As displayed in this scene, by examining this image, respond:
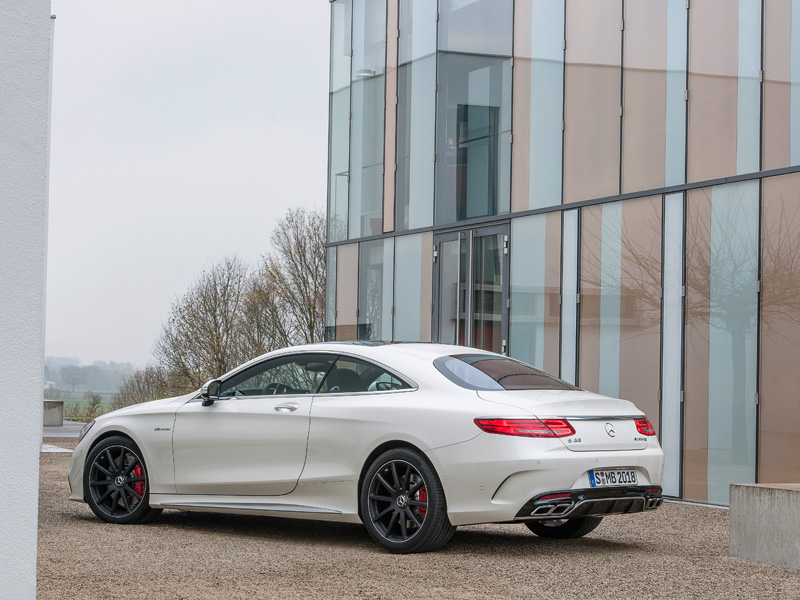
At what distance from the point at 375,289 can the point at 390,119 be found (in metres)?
2.99

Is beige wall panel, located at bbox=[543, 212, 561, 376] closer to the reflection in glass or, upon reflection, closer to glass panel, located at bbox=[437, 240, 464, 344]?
glass panel, located at bbox=[437, 240, 464, 344]

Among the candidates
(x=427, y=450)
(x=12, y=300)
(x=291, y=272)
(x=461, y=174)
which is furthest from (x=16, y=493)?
(x=291, y=272)

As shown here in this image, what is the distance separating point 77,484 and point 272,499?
80.4 inches

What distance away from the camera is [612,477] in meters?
7.06

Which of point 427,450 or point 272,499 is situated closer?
point 427,450

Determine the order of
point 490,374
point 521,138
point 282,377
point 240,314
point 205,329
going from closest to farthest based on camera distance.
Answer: point 490,374 < point 282,377 < point 521,138 < point 240,314 < point 205,329

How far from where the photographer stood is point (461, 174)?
16984mm

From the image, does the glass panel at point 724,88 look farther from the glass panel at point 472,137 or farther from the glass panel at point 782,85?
the glass panel at point 472,137

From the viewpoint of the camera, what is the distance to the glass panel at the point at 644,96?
1322 centimetres

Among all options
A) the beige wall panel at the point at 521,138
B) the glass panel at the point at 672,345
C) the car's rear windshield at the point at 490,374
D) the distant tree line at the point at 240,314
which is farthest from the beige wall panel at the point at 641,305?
the distant tree line at the point at 240,314

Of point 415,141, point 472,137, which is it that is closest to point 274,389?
point 472,137

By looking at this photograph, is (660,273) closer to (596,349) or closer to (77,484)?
(596,349)

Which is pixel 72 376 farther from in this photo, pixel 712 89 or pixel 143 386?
pixel 712 89

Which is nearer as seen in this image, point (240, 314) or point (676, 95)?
point (676, 95)
